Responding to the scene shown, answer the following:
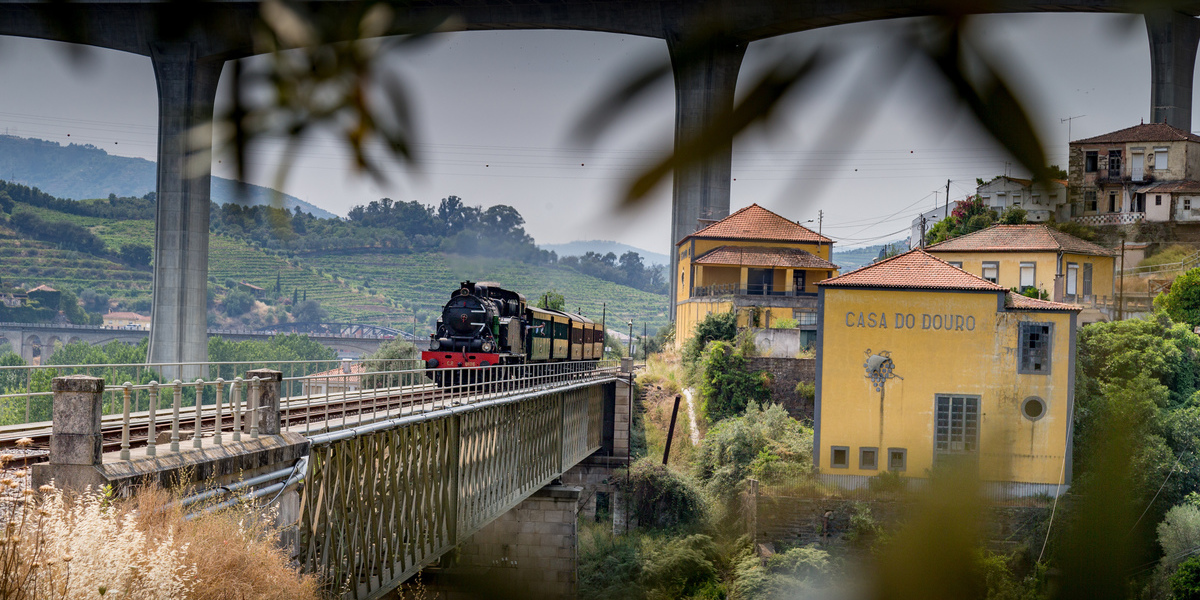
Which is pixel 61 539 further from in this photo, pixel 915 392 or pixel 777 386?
pixel 777 386

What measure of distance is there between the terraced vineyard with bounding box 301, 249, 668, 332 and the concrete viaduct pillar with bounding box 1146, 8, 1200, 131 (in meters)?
0.76

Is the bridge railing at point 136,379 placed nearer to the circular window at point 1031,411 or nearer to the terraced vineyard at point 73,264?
the terraced vineyard at point 73,264

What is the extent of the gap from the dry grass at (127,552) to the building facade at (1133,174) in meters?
5.42

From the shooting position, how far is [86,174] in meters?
1.58

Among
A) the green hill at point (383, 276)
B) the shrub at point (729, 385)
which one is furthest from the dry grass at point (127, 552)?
the shrub at point (729, 385)

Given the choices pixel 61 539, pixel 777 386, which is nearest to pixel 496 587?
pixel 777 386

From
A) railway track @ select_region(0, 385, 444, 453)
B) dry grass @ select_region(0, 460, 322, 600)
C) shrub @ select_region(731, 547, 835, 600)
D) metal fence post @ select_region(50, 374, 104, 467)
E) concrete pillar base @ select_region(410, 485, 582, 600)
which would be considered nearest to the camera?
dry grass @ select_region(0, 460, 322, 600)

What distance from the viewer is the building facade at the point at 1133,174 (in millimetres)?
1108

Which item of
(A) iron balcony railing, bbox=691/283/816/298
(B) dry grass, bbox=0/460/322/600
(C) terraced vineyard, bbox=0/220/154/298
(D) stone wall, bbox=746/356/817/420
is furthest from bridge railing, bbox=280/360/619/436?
(A) iron balcony railing, bbox=691/283/816/298

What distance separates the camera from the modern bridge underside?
42.0 inches

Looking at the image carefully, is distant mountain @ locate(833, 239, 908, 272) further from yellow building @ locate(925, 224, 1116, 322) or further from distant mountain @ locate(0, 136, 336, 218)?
distant mountain @ locate(0, 136, 336, 218)

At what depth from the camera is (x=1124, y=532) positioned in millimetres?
1438

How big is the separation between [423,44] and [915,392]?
27.9m

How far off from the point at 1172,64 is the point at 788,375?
35.0 metres
